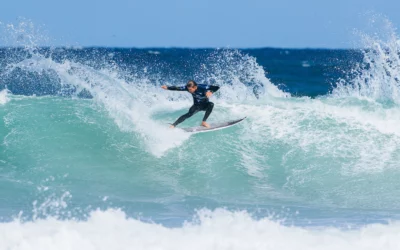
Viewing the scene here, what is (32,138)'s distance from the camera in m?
12.0

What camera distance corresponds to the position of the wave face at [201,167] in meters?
7.16

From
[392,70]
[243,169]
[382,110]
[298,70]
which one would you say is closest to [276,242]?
[243,169]

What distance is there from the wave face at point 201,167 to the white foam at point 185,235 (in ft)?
0.07

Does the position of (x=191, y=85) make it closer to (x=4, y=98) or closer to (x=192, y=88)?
(x=192, y=88)

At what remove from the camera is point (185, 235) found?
7.05 meters

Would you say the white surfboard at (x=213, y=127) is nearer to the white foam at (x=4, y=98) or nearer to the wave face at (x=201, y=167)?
the wave face at (x=201, y=167)

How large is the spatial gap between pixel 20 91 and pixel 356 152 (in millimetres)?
17146

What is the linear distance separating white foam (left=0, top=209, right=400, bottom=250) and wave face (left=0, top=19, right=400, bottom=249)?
0.02 m

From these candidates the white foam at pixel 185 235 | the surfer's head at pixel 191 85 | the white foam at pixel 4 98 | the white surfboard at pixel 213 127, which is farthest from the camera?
the white foam at pixel 4 98

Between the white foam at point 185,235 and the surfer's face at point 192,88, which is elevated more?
the surfer's face at point 192,88

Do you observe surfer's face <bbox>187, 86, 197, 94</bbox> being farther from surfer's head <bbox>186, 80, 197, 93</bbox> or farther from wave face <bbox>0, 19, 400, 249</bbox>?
wave face <bbox>0, 19, 400, 249</bbox>

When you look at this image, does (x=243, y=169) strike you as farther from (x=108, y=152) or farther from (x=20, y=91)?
(x=20, y=91)

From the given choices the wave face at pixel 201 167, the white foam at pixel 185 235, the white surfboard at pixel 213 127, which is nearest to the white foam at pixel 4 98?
the wave face at pixel 201 167

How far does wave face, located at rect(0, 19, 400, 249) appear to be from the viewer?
7156 millimetres
